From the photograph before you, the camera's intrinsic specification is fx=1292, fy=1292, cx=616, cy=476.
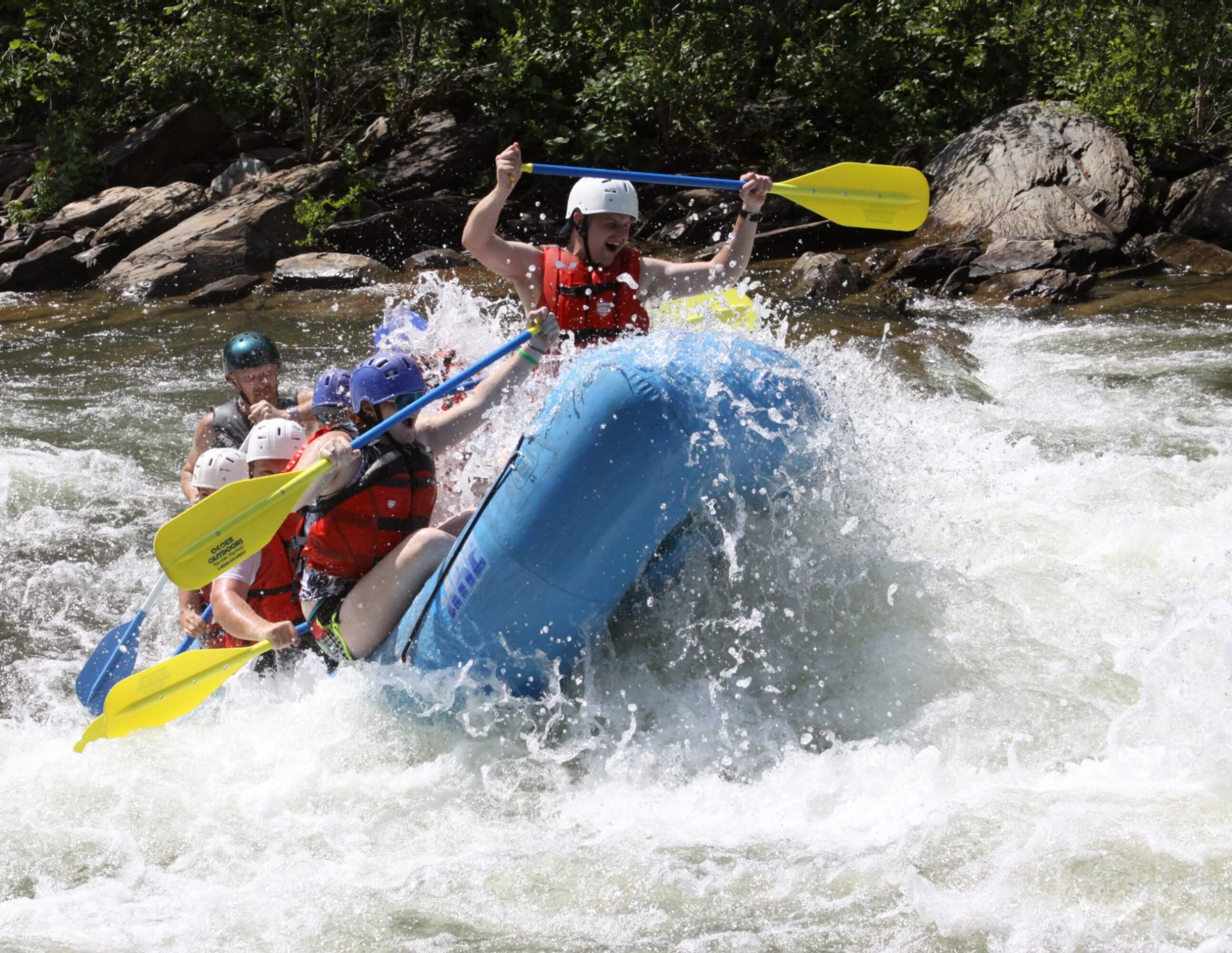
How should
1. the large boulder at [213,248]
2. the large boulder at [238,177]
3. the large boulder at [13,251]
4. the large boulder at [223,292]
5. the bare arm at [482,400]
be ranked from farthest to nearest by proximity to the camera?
the large boulder at [238,177]
the large boulder at [13,251]
the large boulder at [213,248]
the large boulder at [223,292]
the bare arm at [482,400]

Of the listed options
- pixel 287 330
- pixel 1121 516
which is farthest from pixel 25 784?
pixel 287 330

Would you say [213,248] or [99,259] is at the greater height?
[213,248]

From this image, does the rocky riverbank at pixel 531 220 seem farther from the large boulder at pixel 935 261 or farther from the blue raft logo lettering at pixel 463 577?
the blue raft logo lettering at pixel 463 577

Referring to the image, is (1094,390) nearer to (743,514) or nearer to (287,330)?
(743,514)

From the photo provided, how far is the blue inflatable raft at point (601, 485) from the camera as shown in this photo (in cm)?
334

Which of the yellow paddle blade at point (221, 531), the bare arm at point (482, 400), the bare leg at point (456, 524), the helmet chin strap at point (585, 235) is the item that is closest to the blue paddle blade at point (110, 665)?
the yellow paddle blade at point (221, 531)

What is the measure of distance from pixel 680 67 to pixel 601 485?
32.2 ft

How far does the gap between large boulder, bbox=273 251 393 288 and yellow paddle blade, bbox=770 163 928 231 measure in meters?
6.69

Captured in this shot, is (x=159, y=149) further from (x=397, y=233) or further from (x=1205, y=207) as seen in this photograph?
(x=1205, y=207)

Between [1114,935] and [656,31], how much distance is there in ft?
36.2

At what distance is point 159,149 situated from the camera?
45.9 ft

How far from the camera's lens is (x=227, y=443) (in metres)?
4.89

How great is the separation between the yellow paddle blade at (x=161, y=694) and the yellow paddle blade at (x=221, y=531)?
0.24 feet

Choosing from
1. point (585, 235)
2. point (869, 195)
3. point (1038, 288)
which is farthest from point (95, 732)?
point (1038, 288)
